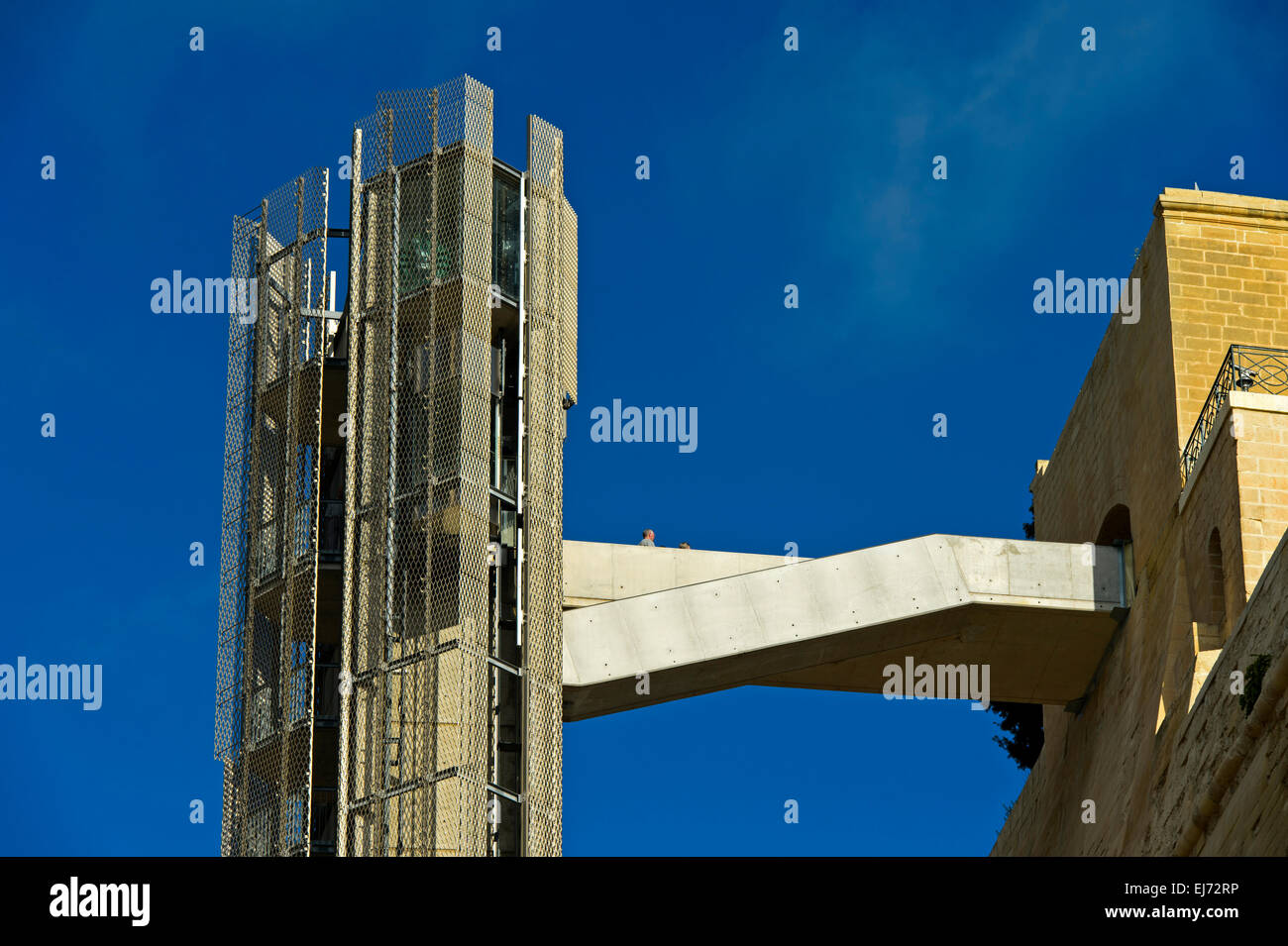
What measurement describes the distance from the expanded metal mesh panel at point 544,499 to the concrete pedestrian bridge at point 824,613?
711 mm

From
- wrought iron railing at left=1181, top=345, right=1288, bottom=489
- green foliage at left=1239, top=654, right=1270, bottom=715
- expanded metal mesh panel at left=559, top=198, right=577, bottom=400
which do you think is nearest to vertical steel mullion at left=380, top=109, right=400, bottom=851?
expanded metal mesh panel at left=559, top=198, right=577, bottom=400

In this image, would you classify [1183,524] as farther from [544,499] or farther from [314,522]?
[314,522]

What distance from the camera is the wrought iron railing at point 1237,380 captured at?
2528cm

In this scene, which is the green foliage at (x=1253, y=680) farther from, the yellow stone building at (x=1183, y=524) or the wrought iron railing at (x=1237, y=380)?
the wrought iron railing at (x=1237, y=380)

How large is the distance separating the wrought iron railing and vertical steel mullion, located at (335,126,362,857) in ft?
33.8

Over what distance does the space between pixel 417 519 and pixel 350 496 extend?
1.17 metres

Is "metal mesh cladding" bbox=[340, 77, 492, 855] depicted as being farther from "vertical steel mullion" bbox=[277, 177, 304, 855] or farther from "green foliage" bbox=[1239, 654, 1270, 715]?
"green foliage" bbox=[1239, 654, 1270, 715]

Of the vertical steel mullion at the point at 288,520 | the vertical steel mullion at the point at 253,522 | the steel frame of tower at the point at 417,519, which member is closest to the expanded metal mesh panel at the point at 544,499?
the steel frame of tower at the point at 417,519

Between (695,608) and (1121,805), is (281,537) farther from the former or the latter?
(1121,805)

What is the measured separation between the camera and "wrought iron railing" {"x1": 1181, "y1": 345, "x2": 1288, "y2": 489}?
995 inches

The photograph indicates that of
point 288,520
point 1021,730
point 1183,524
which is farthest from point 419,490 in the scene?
point 1021,730
